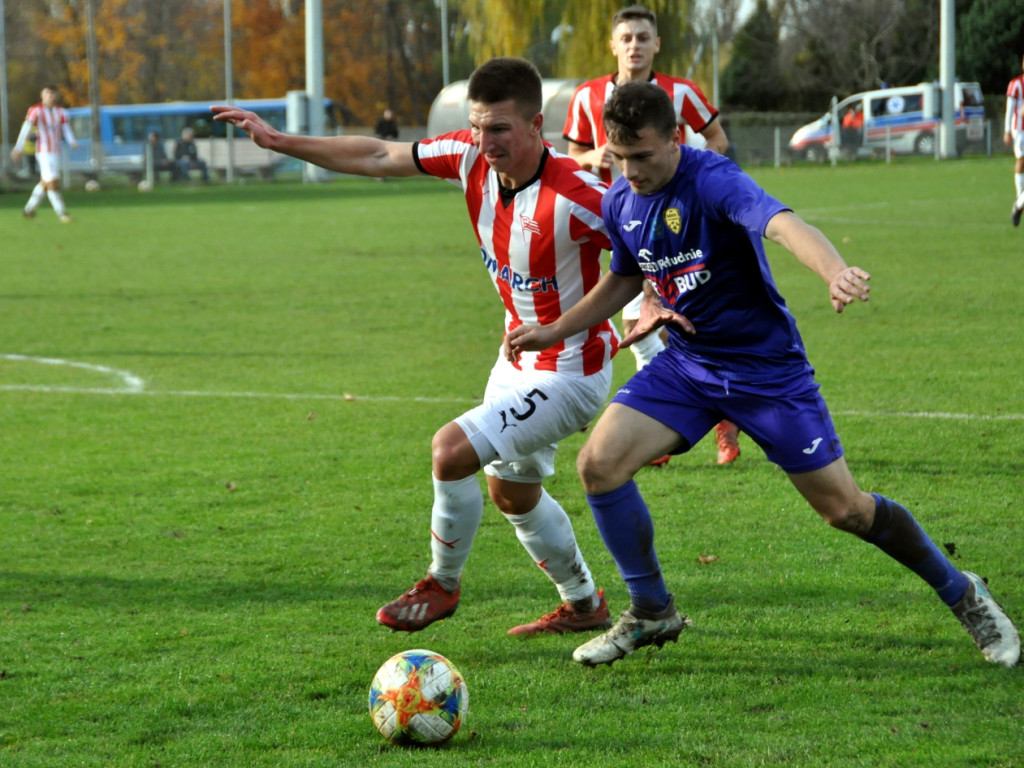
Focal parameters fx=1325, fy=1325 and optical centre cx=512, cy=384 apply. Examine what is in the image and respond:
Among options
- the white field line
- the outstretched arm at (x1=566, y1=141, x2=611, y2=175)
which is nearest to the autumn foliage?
the white field line

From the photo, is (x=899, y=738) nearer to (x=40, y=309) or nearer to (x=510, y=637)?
(x=510, y=637)

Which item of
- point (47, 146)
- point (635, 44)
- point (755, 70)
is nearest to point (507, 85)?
point (635, 44)

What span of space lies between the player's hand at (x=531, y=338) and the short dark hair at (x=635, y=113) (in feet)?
2.13

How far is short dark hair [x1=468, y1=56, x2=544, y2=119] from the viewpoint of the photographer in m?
4.22

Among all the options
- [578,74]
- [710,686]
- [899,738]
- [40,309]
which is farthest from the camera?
[578,74]

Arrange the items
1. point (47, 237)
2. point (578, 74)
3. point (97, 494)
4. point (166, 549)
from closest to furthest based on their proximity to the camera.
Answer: point (166, 549)
point (97, 494)
point (47, 237)
point (578, 74)

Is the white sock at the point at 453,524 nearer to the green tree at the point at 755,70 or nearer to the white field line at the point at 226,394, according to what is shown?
the white field line at the point at 226,394

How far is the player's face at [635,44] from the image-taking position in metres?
6.87

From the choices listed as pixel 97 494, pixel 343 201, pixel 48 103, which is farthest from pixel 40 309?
pixel 343 201

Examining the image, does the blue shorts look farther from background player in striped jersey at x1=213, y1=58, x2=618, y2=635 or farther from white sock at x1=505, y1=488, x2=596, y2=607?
white sock at x1=505, y1=488, x2=596, y2=607

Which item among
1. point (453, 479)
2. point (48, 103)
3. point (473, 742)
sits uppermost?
point (48, 103)

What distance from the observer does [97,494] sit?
6387 mm

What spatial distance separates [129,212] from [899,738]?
26.4 meters

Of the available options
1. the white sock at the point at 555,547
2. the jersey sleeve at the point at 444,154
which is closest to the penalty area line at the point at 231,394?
the jersey sleeve at the point at 444,154
